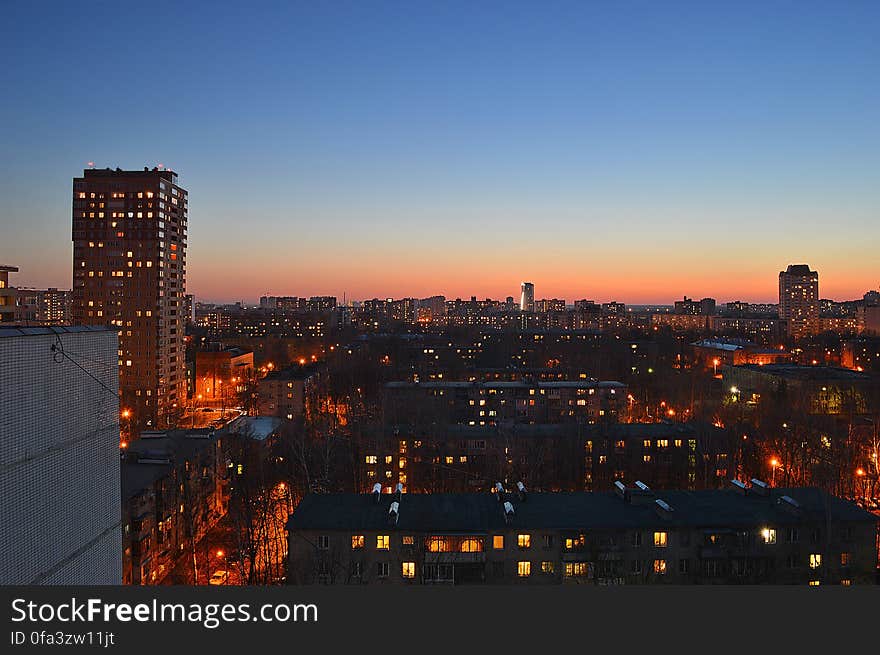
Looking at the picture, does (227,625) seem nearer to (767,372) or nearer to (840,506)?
(840,506)

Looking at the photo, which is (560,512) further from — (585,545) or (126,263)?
(126,263)

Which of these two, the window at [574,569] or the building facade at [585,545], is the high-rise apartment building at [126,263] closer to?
the building facade at [585,545]

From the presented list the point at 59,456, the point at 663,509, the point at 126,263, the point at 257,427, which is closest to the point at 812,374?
the point at 663,509

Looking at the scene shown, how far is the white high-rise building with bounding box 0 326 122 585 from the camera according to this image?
9.08 ft

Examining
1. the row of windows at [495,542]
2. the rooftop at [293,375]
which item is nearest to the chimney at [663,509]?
the row of windows at [495,542]

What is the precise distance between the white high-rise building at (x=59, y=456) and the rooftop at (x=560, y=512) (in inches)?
197

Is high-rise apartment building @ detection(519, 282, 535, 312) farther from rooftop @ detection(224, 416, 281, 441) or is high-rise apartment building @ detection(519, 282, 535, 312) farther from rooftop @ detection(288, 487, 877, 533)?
rooftop @ detection(288, 487, 877, 533)

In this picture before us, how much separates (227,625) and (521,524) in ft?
23.0

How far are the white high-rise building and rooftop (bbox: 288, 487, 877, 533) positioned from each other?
501 centimetres

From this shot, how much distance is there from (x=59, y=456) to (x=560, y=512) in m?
7.48

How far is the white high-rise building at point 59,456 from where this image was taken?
2768 millimetres

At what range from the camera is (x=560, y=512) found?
8.94 meters

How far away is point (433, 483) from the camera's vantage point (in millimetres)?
14523

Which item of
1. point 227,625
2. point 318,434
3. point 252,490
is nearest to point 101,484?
point 227,625
